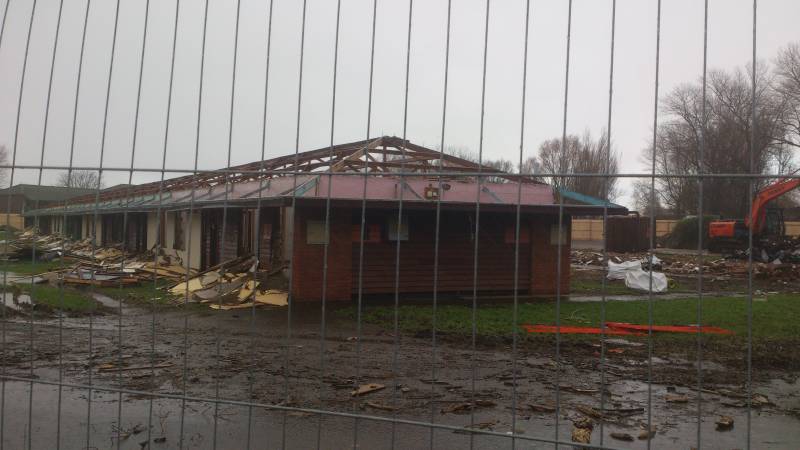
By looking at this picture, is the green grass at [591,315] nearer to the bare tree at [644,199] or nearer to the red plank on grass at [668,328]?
the red plank on grass at [668,328]

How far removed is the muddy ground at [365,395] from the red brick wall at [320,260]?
11.6ft

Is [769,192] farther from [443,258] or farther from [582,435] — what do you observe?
[443,258]

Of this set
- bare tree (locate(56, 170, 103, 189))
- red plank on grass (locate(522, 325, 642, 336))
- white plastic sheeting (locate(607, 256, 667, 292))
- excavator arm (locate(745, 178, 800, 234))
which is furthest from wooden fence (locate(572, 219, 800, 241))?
white plastic sheeting (locate(607, 256, 667, 292))

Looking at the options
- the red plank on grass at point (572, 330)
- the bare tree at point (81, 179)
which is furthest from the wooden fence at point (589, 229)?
the bare tree at point (81, 179)

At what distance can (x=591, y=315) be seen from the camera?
1356 cm

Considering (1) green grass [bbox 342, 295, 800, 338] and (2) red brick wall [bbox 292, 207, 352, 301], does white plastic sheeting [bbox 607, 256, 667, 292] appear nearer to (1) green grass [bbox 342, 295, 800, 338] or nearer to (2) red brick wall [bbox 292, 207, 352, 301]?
(1) green grass [bbox 342, 295, 800, 338]

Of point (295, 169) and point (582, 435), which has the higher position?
point (295, 169)

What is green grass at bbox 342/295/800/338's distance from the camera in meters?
11.7

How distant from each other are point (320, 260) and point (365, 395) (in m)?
8.83

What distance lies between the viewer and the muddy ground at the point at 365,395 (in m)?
4.96

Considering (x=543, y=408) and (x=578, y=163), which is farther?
(x=543, y=408)

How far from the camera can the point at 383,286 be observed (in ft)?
53.0

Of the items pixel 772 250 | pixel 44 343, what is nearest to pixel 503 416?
pixel 44 343

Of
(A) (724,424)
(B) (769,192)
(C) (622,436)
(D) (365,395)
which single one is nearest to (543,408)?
(C) (622,436)
